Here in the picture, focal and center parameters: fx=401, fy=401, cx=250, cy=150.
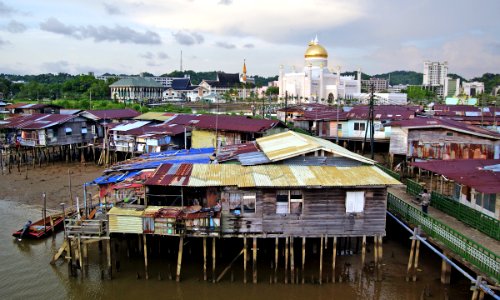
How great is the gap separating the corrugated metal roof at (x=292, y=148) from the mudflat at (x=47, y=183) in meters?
13.6

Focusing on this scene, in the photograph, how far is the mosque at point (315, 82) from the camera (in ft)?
334

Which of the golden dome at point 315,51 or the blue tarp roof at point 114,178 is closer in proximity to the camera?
the blue tarp roof at point 114,178

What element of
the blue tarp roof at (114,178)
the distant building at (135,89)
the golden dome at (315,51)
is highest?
the golden dome at (315,51)

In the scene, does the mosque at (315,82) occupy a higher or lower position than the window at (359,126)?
higher

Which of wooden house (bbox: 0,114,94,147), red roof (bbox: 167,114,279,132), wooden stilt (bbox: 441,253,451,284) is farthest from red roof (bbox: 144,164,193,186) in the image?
wooden house (bbox: 0,114,94,147)

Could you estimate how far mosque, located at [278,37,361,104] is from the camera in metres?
102

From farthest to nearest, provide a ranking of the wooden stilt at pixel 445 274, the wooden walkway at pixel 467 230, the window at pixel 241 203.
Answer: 1. the window at pixel 241 203
2. the wooden stilt at pixel 445 274
3. the wooden walkway at pixel 467 230

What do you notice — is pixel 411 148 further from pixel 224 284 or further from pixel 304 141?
pixel 224 284

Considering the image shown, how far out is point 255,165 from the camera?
2000 centimetres

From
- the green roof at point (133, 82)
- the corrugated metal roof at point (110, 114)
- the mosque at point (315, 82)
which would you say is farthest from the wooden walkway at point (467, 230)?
the green roof at point (133, 82)

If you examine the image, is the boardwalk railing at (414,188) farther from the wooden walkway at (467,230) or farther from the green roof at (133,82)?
the green roof at (133,82)

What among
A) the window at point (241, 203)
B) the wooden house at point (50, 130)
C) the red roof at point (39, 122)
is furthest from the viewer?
the red roof at point (39, 122)

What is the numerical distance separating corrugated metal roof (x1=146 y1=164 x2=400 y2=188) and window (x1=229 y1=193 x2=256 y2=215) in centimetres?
65

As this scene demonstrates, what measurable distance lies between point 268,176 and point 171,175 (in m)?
4.54
